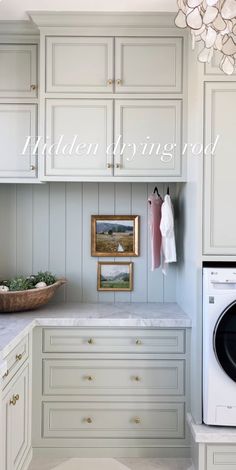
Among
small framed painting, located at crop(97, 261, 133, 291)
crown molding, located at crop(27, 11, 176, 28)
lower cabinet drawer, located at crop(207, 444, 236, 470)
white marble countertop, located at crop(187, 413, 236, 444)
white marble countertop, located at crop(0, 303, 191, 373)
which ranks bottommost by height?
lower cabinet drawer, located at crop(207, 444, 236, 470)

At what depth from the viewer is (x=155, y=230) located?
2820 millimetres

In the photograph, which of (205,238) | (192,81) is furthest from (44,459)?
(192,81)

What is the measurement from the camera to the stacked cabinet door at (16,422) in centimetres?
185

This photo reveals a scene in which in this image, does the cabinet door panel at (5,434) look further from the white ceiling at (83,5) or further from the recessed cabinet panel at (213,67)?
the white ceiling at (83,5)

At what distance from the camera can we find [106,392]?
98.0 inches

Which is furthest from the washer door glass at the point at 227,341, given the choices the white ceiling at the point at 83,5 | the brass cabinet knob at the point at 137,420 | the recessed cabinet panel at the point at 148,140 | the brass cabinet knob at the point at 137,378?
the white ceiling at the point at 83,5

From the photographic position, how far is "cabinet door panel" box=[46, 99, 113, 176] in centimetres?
263

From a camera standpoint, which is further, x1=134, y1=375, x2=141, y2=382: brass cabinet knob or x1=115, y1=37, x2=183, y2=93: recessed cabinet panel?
x1=115, y1=37, x2=183, y2=93: recessed cabinet panel

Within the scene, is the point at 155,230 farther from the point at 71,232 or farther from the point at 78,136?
the point at 78,136

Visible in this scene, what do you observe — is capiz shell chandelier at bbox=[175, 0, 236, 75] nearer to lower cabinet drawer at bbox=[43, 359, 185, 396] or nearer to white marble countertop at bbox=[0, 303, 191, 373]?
white marble countertop at bbox=[0, 303, 191, 373]

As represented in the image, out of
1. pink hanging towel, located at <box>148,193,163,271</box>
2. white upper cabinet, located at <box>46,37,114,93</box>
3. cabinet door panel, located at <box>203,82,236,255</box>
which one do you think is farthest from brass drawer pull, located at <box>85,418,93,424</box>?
white upper cabinet, located at <box>46,37,114,93</box>

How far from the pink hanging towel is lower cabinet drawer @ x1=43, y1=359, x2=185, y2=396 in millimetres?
660

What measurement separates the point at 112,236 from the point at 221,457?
153cm

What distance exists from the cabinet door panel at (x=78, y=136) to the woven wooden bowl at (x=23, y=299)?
0.74 metres
